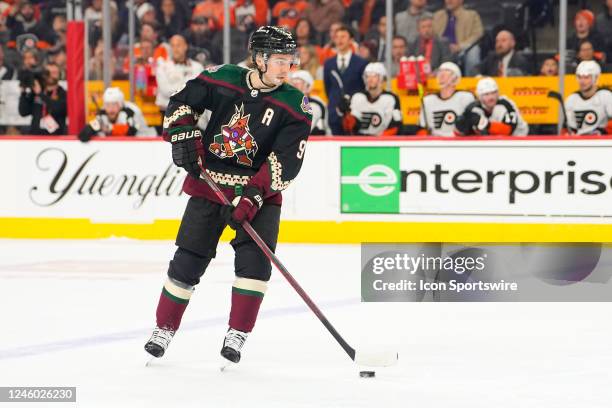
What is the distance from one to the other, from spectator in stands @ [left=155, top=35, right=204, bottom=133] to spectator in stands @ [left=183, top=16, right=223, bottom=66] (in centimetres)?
17

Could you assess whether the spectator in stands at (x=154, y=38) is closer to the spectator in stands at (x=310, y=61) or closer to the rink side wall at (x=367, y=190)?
the spectator in stands at (x=310, y=61)

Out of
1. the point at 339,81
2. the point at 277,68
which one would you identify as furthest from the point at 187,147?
the point at 339,81

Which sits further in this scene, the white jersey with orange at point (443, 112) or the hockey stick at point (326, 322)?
the white jersey with orange at point (443, 112)

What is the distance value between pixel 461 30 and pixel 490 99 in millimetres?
1177

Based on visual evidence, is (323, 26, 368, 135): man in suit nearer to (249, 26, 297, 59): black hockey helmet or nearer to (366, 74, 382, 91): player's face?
(366, 74, 382, 91): player's face

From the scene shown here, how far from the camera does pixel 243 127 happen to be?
4422mm

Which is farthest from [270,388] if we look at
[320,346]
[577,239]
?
[577,239]

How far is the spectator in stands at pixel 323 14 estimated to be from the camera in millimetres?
10672

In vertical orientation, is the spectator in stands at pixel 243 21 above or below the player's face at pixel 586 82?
above

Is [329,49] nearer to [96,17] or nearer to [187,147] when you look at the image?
[96,17]

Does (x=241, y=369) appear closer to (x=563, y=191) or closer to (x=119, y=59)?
(x=563, y=191)

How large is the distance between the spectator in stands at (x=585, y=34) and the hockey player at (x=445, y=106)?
0.89 m

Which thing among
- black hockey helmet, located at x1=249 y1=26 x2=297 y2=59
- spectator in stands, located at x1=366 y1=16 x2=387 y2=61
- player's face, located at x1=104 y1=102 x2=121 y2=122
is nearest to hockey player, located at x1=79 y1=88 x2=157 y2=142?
player's face, located at x1=104 y1=102 x2=121 y2=122

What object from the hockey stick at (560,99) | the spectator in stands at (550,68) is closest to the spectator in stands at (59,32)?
the spectator in stands at (550,68)
